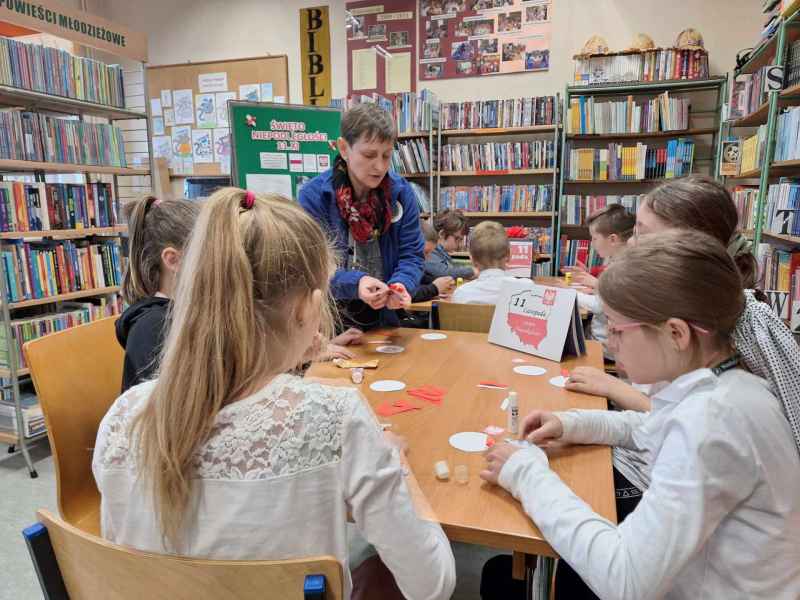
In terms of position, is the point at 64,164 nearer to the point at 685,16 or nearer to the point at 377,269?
the point at 377,269

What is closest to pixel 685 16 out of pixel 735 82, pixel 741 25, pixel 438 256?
pixel 741 25

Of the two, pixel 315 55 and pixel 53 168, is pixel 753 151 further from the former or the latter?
pixel 53 168

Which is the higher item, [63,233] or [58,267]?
[63,233]

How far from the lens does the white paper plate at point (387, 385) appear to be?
1432 millimetres

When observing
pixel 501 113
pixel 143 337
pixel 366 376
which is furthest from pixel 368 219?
pixel 501 113

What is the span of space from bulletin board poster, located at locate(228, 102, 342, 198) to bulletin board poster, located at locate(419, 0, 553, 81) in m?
1.89

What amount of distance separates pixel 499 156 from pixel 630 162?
1.10 meters

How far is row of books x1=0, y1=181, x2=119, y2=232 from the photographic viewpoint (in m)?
2.78

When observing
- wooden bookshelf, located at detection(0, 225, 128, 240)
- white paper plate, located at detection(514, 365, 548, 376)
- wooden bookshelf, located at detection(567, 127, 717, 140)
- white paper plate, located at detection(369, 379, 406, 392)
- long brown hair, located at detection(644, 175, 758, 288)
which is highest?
wooden bookshelf, located at detection(567, 127, 717, 140)

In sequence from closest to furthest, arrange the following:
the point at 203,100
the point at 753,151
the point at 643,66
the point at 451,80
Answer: the point at 753,151
the point at 643,66
the point at 451,80
the point at 203,100

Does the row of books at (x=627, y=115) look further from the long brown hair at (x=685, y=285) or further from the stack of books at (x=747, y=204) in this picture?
the long brown hair at (x=685, y=285)

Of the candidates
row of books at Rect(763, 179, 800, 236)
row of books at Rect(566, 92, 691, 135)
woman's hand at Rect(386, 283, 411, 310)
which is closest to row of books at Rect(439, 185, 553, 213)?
row of books at Rect(566, 92, 691, 135)

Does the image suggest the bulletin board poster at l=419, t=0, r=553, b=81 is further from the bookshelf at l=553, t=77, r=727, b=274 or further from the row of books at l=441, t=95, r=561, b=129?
the bookshelf at l=553, t=77, r=727, b=274

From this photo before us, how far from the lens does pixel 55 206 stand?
3039 millimetres
